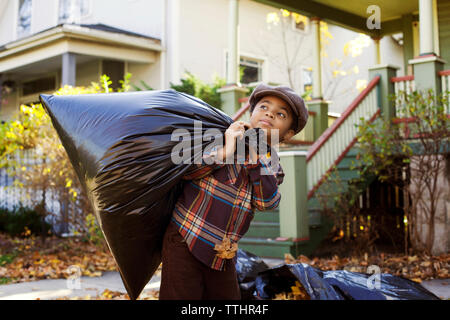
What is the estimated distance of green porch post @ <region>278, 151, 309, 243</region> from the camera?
6.19m

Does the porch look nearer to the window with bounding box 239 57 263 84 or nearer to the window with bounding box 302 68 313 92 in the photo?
the window with bounding box 239 57 263 84

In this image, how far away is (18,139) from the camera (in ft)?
22.0

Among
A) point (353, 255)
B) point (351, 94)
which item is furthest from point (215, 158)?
point (351, 94)

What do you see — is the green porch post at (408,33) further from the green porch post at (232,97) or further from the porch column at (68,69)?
the porch column at (68,69)

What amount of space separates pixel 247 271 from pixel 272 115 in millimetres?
1876

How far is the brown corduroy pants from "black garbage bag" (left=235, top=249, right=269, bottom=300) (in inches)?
58.7

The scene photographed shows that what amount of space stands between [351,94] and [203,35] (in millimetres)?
6661

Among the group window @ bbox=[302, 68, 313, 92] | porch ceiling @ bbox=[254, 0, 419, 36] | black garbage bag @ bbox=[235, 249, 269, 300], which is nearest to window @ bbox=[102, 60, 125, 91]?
porch ceiling @ bbox=[254, 0, 419, 36]

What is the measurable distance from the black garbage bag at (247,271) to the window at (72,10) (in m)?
11.9

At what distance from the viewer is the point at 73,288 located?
16.1 feet

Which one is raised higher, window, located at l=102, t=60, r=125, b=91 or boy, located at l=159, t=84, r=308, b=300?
window, located at l=102, t=60, r=125, b=91

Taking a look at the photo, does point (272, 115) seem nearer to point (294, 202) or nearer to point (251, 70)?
point (294, 202)

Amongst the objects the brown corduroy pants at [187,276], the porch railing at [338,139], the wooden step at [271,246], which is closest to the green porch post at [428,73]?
the porch railing at [338,139]
